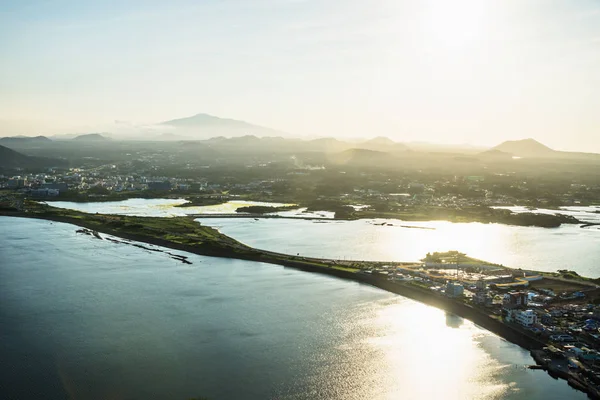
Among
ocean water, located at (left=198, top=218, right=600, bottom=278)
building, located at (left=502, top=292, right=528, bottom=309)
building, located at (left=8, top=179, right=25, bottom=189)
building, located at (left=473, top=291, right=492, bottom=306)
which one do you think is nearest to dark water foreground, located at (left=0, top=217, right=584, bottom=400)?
building, located at (left=473, top=291, right=492, bottom=306)

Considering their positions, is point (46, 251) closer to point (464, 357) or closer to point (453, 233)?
point (464, 357)

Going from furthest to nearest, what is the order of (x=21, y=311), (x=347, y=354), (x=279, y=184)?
(x=279, y=184) → (x=21, y=311) → (x=347, y=354)

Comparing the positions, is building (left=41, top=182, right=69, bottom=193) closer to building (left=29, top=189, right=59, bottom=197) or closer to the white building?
building (left=29, top=189, right=59, bottom=197)

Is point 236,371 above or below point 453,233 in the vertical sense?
below

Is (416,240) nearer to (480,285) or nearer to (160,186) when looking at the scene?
(480,285)

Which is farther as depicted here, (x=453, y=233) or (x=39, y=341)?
(x=453, y=233)

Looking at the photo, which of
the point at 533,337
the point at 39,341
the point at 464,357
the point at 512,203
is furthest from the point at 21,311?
the point at 512,203
